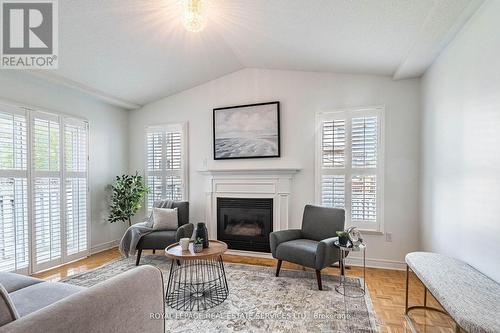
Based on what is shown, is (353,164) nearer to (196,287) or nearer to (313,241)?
(313,241)

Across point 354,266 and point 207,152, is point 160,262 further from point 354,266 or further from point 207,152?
point 354,266

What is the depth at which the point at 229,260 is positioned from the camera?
12.8 ft

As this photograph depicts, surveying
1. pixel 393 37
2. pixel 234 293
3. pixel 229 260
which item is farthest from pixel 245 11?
pixel 229 260

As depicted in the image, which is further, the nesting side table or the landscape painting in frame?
the landscape painting in frame

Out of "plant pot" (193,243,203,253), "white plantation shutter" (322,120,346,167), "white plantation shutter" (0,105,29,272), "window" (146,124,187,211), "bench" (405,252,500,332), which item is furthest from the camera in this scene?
"window" (146,124,187,211)

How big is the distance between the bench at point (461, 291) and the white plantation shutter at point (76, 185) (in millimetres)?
4322

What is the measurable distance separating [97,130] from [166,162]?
122 centimetres

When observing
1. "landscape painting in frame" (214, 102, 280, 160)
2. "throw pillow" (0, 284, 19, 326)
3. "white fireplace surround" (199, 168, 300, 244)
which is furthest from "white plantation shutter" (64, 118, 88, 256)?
"throw pillow" (0, 284, 19, 326)

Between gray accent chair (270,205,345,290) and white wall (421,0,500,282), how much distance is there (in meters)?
1.07

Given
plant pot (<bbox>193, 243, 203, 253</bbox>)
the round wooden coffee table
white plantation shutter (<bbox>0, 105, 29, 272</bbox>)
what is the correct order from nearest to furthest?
the round wooden coffee table, plant pot (<bbox>193, 243, 203, 253</bbox>), white plantation shutter (<bbox>0, 105, 29, 272</bbox>)

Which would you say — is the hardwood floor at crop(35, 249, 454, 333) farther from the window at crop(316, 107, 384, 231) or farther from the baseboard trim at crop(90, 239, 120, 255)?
the window at crop(316, 107, 384, 231)

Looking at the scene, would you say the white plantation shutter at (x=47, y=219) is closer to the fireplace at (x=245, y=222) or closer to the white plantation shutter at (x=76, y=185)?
the white plantation shutter at (x=76, y=185)

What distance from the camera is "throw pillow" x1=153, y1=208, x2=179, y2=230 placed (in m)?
3.86

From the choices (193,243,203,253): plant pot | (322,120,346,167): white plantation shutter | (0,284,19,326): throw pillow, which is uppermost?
(322,120,346,167): white plantation shutter
